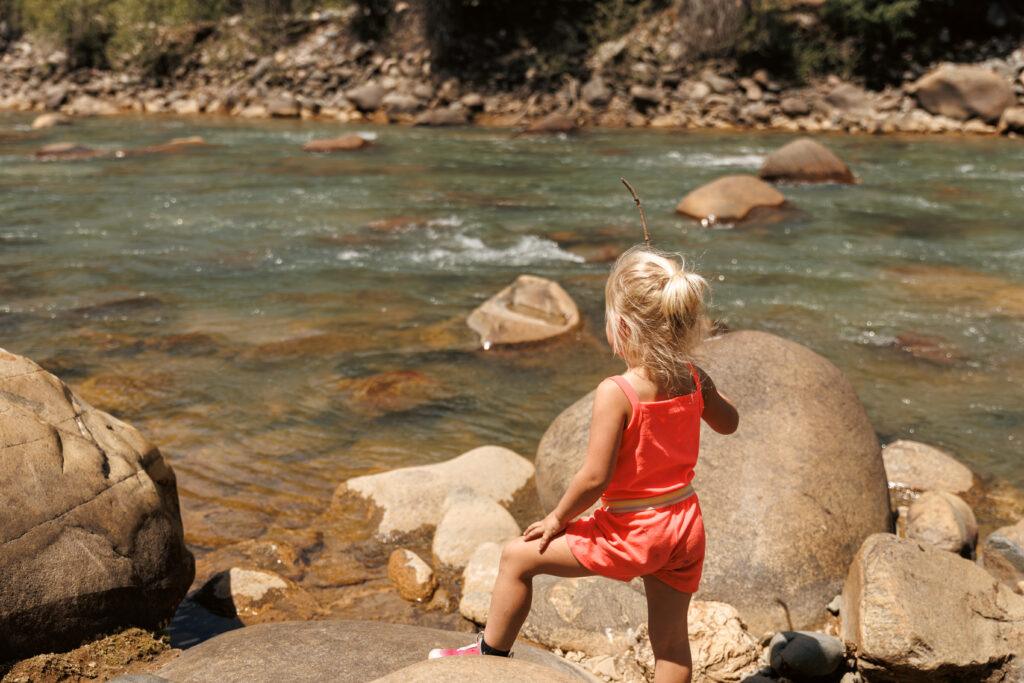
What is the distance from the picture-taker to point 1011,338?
26.8 feet

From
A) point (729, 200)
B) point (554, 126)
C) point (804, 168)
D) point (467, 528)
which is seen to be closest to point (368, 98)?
point (554, 126)

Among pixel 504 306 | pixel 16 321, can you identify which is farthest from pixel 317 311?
pixel 16 321

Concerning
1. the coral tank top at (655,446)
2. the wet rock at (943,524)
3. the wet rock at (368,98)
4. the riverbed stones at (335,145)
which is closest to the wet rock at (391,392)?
the wet rock at (943,524)

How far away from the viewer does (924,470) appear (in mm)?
5812

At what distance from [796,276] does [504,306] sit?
11.2 feet

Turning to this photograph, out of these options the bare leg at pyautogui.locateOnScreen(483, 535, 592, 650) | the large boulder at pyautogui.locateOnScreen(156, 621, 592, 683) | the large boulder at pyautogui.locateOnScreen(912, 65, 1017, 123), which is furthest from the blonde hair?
the large boulder at pyautogui.locateOnScreen(912, 65, 1017, 123)

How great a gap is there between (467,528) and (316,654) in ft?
5.61

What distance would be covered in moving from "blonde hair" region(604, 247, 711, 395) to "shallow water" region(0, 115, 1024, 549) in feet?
7.90

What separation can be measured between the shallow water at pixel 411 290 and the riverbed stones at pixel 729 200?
316mm

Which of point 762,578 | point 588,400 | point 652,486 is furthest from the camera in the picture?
point 588,400

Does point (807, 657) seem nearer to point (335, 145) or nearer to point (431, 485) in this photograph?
point (431, 485)

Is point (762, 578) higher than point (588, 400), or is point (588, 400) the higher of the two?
point (588, 400)

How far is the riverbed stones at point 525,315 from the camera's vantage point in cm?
812

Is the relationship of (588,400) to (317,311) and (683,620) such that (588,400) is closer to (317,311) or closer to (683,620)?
(683,620)
